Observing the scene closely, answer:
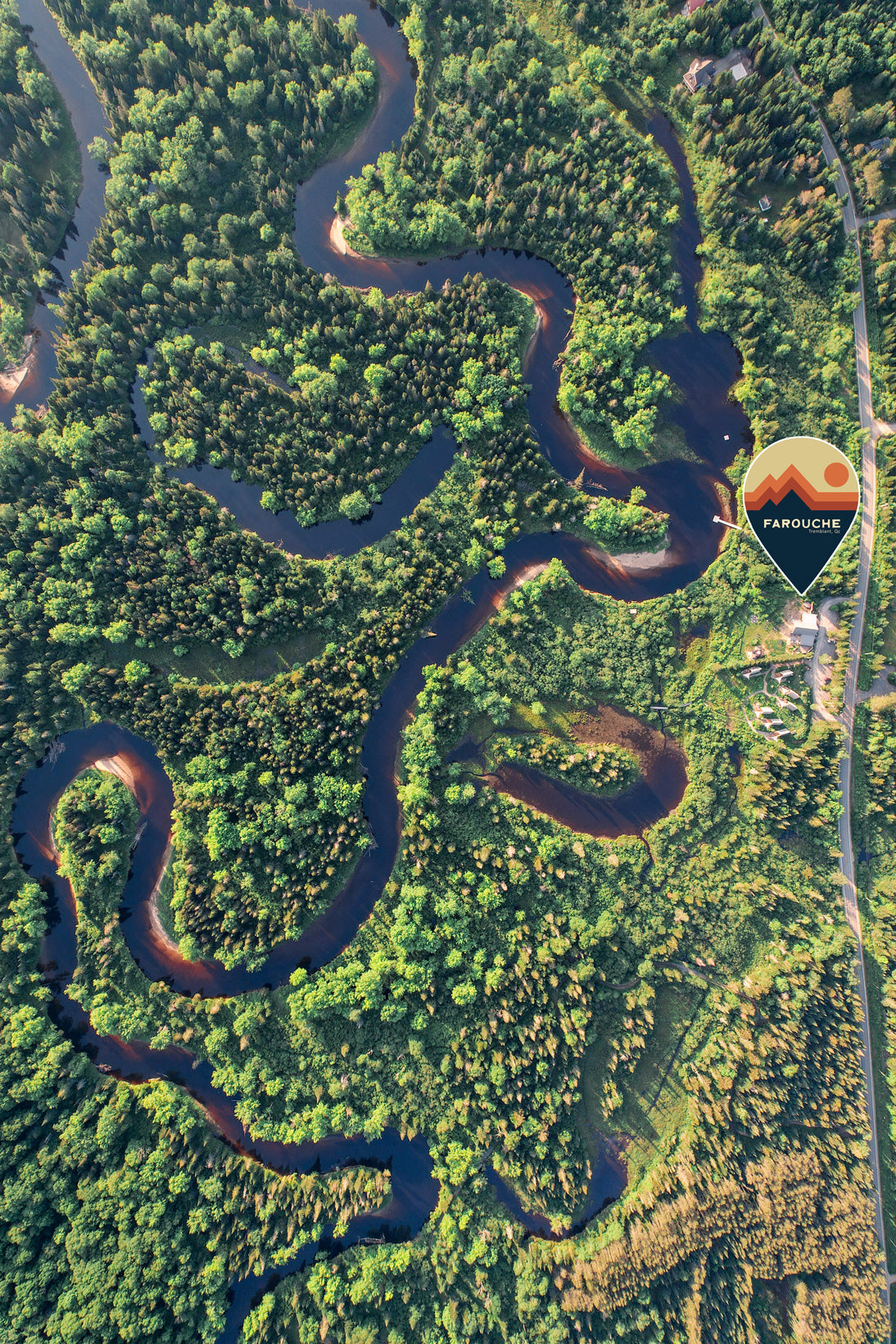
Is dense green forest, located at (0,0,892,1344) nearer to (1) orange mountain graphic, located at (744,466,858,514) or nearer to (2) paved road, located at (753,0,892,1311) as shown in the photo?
(2) paved road, located at (753,0,892,1311)

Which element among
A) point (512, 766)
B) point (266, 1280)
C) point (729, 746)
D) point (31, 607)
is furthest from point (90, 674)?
point (729, 746)

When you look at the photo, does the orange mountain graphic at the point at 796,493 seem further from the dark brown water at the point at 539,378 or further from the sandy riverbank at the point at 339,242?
the sandy riverbank at the point at 339,242

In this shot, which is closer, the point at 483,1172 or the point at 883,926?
the point at 483,1172

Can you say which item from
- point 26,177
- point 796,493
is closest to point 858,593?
point 796,493

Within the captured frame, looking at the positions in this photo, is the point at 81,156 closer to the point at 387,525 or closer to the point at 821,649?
the point at 387,525

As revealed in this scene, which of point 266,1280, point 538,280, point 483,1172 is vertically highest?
point 538,280

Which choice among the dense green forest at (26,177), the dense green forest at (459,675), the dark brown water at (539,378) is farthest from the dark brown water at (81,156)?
the dark brown water at (539,378)

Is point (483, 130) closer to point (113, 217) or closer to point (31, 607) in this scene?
point (113, 217)
